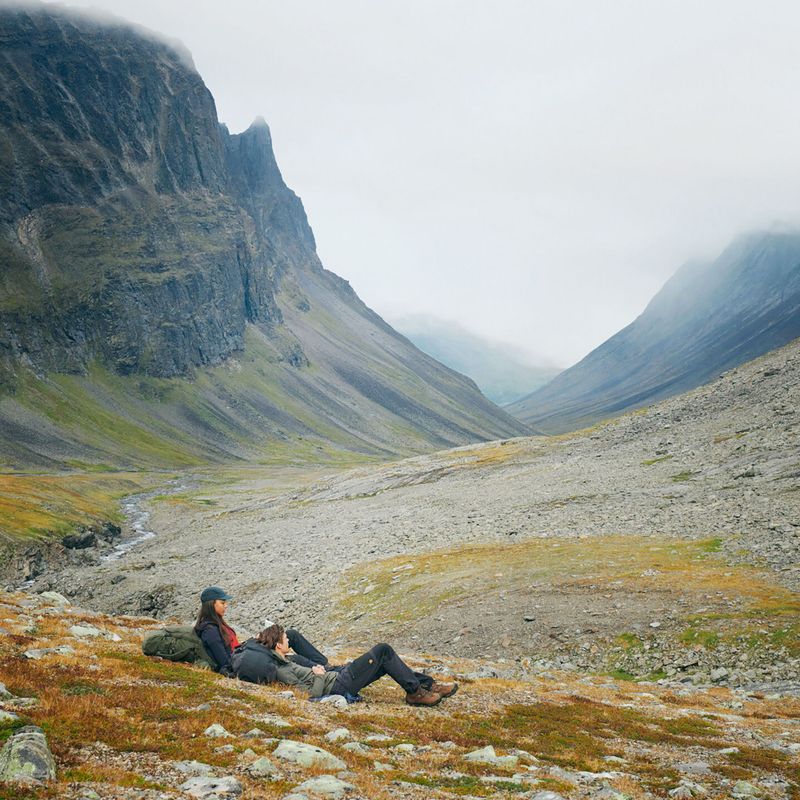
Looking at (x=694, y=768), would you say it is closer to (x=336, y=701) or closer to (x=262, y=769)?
(x=336, y=701)

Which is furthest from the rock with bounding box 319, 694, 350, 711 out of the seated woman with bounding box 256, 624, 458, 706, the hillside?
the seated woman with bounding box 256, 624, 458, 706

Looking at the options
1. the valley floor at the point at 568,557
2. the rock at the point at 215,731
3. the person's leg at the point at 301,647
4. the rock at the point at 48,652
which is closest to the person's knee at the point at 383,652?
the person's leg at the point at 301,647

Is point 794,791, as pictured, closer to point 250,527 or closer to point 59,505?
point 250,527

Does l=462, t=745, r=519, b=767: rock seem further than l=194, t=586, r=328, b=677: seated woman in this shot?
No

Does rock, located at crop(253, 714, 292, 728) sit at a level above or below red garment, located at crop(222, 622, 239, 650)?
above

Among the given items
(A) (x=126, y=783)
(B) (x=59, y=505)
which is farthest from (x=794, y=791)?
(B) (x=59, y=505)

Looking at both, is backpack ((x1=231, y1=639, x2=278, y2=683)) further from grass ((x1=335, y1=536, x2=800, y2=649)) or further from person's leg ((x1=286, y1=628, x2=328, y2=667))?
grass ((x1=335, y1=536, x2=800, y2=649))

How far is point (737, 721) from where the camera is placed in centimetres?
1688

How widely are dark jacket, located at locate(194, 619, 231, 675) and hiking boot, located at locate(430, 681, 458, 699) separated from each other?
537 cm

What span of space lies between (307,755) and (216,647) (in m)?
7.34

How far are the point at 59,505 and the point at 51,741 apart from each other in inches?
3580

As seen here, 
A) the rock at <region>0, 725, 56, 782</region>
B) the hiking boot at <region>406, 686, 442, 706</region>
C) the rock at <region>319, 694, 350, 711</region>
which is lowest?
the hiking boot at <region>406, 686, 442, 706</region>

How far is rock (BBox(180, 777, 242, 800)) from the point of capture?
8.52 m

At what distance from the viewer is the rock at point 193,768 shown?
9.31 metres
